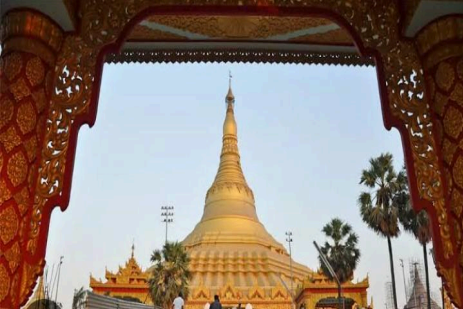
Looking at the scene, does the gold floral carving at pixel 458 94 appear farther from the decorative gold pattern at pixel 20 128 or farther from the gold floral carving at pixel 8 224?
the gold floral carving at pixel 8 224

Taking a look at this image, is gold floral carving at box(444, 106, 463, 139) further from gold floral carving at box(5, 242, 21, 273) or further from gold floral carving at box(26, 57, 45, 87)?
gold floral carving at box(5, 242, 21, 273)

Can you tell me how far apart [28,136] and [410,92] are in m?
3.36

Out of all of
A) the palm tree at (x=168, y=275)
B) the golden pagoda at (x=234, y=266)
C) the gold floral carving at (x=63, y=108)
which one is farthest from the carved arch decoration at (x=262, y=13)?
the golden pagoda at (x=234, y=266)

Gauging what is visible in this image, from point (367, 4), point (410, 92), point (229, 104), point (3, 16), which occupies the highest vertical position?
A: point (229, 104)

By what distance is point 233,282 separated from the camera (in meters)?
32.6

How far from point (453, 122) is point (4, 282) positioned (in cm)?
379

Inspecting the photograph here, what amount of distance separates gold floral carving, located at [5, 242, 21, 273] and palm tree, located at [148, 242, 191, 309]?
18.7 metres

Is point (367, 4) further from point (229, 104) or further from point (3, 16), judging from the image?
point (229, 104)

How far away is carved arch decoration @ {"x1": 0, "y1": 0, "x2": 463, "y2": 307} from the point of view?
4004 mm

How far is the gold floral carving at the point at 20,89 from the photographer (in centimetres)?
404

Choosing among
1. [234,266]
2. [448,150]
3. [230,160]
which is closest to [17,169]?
[448,150]

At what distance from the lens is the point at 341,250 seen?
23.5 metres

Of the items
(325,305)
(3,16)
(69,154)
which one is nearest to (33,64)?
(3,16)

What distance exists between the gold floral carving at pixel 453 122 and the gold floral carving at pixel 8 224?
Answer: 361 centimetres
